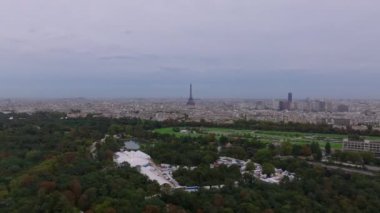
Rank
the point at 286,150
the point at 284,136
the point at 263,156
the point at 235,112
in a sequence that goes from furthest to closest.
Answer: the point at 235,112 → the point at 284,136 → the point at 286,150 → the point at 263,156

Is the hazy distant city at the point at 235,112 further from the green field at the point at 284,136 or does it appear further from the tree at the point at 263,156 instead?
the tree at the point at 263,156

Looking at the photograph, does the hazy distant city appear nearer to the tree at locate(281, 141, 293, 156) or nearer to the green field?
the green field

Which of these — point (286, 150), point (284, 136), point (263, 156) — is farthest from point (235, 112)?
point (263, 156)

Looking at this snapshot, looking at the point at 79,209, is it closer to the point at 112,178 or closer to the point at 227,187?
the point at 112,178

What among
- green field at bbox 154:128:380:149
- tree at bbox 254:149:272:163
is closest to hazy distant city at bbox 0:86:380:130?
green field at bbox 154:128:380:149

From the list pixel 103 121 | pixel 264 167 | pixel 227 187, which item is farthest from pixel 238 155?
pixel 103 121

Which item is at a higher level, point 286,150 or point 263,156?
point 263,156

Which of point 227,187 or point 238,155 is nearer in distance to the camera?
point 227,187

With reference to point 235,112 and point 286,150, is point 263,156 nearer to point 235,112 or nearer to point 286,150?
point 286,150

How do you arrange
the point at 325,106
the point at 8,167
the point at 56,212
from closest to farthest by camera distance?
the point at 56,212 < the point at 8,167 < the point at 325,106

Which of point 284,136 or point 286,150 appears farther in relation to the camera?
point 284,136

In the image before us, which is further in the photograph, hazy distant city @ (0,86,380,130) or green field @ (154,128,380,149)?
hazy distant city @ (0,86,380,130)
